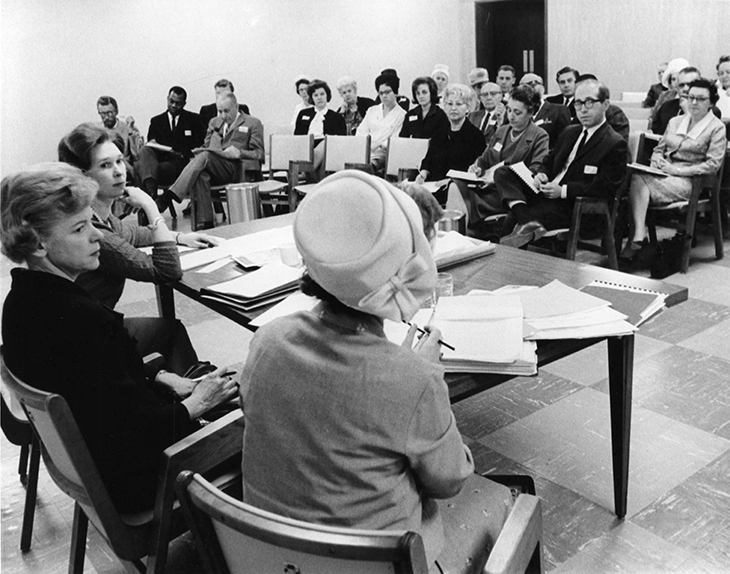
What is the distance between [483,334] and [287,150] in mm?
5087

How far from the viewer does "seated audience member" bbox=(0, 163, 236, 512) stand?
1460 millimetres

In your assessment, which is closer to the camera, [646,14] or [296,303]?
[296,303]

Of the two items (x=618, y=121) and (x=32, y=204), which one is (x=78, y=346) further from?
(x=618, y=121)

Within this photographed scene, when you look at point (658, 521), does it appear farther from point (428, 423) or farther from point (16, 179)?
point (16, 179)

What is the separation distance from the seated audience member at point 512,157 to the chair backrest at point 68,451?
360 cm

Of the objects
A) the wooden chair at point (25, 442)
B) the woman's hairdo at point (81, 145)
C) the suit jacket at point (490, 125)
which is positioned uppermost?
the woman's hairdo at point (81, 145)

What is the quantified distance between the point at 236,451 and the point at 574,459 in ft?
4.63

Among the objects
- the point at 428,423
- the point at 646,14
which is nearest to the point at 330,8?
the point at 646,14

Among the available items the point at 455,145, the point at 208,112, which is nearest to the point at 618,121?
the point at 455,145

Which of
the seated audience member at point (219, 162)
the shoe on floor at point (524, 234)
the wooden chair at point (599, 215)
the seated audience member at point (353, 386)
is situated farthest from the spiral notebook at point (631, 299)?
the seated audience member at point (219, 162)

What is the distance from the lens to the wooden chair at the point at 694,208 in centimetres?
459

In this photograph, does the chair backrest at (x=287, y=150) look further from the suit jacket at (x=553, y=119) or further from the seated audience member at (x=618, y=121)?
the seated audience member at (x=618, y=121)

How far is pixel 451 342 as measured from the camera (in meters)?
1.64

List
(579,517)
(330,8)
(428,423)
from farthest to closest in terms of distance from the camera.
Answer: (330,8)
(579,517)
(428,423)
